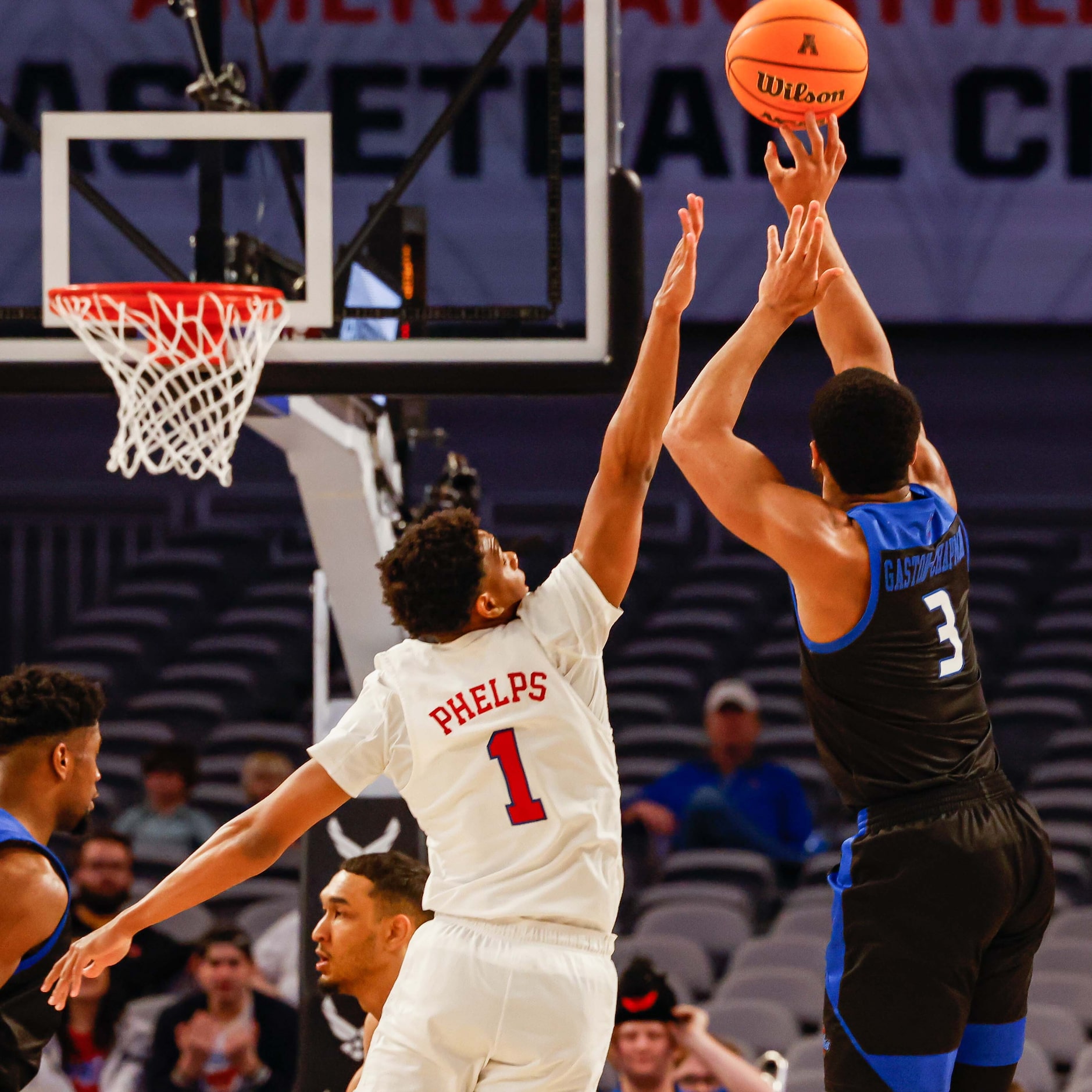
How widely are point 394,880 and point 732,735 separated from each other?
5.56m

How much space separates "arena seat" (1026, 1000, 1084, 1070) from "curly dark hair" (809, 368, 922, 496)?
15.4ft

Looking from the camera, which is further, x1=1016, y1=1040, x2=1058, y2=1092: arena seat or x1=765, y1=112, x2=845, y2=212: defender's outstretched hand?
x1=1016, y1=1040, x2=1058, y2=1092: arena seat

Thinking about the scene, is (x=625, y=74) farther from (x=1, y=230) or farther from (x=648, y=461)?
(x=648, y=461)

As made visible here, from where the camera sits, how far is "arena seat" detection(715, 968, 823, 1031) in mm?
7711

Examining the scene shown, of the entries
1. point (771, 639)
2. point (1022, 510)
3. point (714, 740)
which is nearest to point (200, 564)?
point (771, 639)

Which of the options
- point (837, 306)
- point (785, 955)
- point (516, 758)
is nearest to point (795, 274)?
point (837, 306)

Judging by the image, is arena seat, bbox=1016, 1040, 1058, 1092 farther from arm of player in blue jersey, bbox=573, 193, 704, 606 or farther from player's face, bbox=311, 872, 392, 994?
arm of player in blue jersey, bbox=573, 193, 704, 606

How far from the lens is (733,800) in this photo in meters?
9.48

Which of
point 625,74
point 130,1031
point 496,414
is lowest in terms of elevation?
point 130,1031

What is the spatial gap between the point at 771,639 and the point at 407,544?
10.00m

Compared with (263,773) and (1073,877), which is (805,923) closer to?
(1073,877)

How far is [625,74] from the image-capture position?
38.8 feet

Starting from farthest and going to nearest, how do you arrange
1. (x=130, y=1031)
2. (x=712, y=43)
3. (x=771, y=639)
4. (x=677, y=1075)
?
(x=771, y=639), (x=712, y=43), (x=130, y=1031), (x=677, y=1075)

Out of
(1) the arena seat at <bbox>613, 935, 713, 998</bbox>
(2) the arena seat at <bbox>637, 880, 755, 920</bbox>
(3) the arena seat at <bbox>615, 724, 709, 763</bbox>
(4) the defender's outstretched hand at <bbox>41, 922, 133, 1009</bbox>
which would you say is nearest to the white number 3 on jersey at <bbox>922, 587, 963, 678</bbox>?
(4) the defender's outstretched hand at <bbox>41, 922, 133, 1009</bbox>
